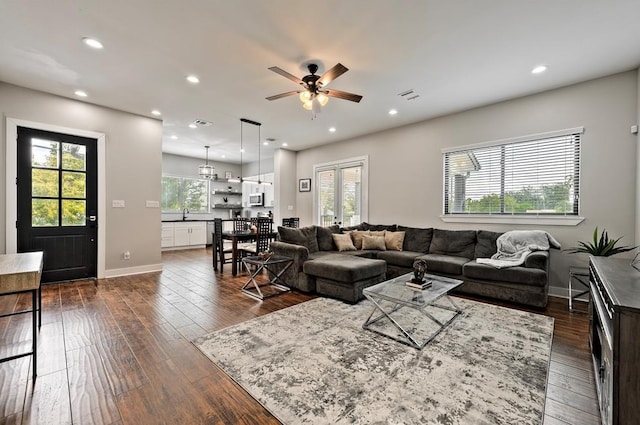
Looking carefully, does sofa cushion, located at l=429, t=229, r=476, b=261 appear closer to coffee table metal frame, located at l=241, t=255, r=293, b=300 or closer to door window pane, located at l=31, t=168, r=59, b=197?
coffee table metal frame, located at l=241, t=255, r=293, b=300

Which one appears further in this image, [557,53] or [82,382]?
[557,53]

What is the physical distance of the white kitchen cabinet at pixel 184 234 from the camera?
7746 mm

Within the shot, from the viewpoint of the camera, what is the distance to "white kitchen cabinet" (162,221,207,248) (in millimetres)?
7746

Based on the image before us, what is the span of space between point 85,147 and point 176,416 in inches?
187

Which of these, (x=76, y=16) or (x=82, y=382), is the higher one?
(x=76, y=16)

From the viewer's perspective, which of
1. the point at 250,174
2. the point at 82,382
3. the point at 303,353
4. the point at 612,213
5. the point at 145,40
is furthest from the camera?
the point at 250,174

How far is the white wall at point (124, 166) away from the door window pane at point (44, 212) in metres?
0.57

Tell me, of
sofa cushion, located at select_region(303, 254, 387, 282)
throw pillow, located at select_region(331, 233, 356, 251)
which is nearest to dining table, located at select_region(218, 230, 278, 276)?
throw pillow, located at select_region(331, 233, 356, 251)

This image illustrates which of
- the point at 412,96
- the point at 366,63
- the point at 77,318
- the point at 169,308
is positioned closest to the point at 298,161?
the point at 412,96

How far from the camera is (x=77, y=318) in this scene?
2.88m

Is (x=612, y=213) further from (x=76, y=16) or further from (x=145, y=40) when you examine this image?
(x=76, y=16)

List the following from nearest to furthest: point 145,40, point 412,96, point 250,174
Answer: point 145,40 < point 412,96 < point 250,174

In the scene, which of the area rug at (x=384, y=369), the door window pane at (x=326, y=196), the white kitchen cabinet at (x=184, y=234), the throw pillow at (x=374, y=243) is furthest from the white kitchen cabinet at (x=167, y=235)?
the area rug at (x=384, y=369)

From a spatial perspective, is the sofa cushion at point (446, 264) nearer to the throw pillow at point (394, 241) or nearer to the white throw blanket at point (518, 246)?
the white throw blanket at point (518, 246)
